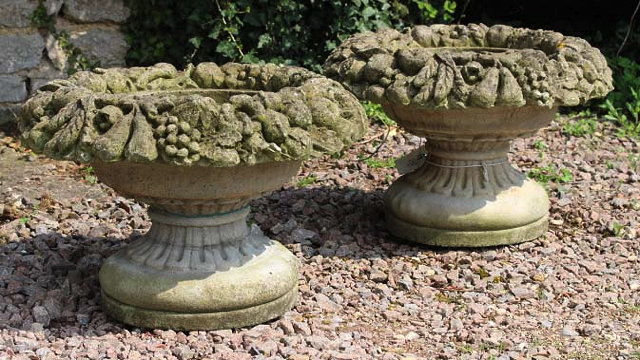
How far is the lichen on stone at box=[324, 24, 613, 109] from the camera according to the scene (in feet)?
14.6

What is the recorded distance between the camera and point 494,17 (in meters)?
8.33

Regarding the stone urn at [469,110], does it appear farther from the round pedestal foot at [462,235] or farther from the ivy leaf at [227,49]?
the ivy leaf at [227,49]

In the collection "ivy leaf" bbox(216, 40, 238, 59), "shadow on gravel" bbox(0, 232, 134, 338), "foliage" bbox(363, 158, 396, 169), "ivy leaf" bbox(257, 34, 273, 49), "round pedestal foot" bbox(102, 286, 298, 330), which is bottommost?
"shadow on gravel" bbox(0, 232, 134, 338)

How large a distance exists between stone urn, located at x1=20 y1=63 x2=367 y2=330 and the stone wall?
2.44 m

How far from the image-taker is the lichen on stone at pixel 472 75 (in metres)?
4.44

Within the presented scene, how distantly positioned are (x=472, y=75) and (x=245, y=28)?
2.80 m

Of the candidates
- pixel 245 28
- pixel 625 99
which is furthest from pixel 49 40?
pixel 625 99

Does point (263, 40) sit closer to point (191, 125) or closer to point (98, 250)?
point (98, 250)

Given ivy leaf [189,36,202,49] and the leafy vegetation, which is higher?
ivy leaf [189,36,202,49]

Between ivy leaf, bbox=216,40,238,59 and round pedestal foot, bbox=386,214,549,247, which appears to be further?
ivy leaf, bbox=216,40,238,59

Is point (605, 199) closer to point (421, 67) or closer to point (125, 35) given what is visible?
point (421, 67)

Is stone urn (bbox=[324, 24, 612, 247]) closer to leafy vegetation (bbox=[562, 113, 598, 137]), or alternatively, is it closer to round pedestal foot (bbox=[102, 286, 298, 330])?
round pedestal foot (bbox=[102, 286, 298, 330])

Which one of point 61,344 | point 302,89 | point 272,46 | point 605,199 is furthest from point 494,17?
point 61,344

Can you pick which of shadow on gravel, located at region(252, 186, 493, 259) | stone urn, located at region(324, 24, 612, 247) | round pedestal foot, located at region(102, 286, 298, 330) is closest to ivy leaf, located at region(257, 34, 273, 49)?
shadow on gravel, located at region(252, 186, 493, 259)
